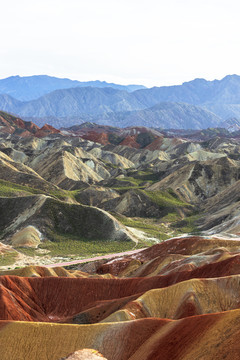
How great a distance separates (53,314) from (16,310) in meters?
7.39

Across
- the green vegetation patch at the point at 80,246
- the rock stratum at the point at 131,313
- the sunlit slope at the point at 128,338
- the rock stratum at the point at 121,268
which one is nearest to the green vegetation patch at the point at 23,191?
the rock stratum at the point at 121,268

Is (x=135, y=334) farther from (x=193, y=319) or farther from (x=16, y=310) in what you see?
(x=16, y=310)

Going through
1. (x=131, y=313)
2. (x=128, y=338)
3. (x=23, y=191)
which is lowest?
(x=23, y=191)

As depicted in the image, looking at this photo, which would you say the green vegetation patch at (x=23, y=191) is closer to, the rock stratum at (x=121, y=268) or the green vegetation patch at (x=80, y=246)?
the rock stratum at (x=121, y=268)

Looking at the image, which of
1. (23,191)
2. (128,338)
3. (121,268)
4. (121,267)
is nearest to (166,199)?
(23,191)

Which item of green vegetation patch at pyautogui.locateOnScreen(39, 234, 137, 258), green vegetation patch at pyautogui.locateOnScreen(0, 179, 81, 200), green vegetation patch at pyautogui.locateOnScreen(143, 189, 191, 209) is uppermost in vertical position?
green vegetation patch at pyautogui.locateOnScreen(0, 179, 81, 200)

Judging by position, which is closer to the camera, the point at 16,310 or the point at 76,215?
the point at 16,310

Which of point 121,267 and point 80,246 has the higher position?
point 121,267

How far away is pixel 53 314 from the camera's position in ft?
160

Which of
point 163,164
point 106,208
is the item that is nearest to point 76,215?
point 106,208

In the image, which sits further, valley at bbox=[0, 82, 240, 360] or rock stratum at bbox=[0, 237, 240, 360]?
valley at bbox=[0, 82, 240, 360]

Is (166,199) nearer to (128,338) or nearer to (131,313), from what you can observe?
(131,313)

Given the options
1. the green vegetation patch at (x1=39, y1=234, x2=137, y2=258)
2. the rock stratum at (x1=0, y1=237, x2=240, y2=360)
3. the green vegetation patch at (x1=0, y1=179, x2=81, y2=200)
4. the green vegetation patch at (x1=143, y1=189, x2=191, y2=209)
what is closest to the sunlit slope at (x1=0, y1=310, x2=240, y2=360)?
the rock stratum at (x1=0, y1=237, x2=240, y2=360)

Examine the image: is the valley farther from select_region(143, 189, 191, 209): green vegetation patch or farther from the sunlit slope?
select_region(143, 189, 191, 209): green vegetation patch
